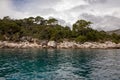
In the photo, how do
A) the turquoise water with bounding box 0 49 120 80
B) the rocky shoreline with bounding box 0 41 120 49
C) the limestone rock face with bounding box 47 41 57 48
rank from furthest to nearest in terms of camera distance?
the limestone rock face with bounding box 47 41 57 48 → the rocky shoreline with bounding box 0 41 120 49 → the turquoise water with bounding box 0 49 120 80

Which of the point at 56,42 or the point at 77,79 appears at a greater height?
the point at 56,42

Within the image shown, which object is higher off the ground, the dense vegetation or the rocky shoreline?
the dense vegetation

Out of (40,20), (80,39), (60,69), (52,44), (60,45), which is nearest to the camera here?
(60,69)

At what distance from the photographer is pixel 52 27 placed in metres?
143

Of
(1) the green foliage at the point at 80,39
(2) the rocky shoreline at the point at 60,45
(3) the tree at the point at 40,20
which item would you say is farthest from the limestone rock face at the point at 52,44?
(3) the tree at the point at 40,20

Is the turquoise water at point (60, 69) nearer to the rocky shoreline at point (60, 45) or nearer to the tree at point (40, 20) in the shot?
the rocky shoreline at point (60, 45)

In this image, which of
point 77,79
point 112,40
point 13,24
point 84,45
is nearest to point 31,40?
point 13,24

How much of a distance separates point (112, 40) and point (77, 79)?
110m

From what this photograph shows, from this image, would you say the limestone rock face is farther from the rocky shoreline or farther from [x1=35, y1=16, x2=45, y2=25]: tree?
[x1=35, y1=16, x2=45, y2=25]: tree

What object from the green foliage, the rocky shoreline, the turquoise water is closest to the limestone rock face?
the rocky shoreline

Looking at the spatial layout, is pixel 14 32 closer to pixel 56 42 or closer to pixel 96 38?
pixel 56 42

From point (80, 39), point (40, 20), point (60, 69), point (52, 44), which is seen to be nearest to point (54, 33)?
point (52, 44)

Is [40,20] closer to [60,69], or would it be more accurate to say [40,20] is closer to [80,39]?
[80,39]

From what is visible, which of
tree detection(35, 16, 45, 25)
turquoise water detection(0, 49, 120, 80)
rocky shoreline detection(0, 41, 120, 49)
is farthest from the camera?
tree detection(35, 16, 45, 25)
